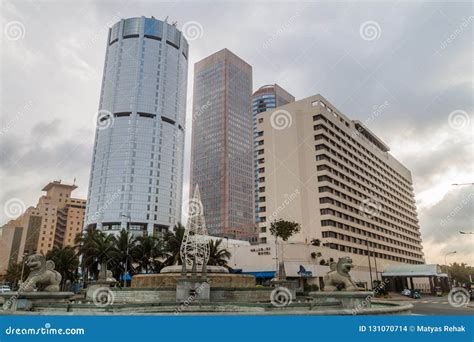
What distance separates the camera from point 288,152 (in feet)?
249

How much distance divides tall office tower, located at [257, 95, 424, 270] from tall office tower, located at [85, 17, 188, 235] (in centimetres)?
4668

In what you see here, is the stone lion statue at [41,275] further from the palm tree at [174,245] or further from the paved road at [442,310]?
the palm tree at [174,245]

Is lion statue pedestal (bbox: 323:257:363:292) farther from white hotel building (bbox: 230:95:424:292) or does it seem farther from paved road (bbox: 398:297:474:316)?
white hotel building (bbox: 230:95:424:292)

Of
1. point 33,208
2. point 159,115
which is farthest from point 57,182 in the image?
point 159,115

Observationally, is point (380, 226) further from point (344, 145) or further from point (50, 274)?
point (50, 274)

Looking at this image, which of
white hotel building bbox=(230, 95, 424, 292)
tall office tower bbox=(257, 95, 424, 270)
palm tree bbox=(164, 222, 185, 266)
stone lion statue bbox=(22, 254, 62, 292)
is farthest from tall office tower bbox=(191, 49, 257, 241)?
stone lion statue bbox=(22, 254, 62, 292)

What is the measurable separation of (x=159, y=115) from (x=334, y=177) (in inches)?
2729

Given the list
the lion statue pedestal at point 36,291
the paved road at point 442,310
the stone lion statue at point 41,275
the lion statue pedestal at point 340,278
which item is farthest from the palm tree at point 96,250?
the lion statue pedestal at point 340,278

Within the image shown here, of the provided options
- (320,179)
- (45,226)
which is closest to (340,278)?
(320,179)

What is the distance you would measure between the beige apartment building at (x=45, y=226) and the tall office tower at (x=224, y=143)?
2285 inches

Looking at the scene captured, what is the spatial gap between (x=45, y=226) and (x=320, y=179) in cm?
11710

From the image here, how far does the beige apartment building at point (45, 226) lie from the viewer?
130m

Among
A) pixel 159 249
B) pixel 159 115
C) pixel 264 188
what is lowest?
pixel 159 249

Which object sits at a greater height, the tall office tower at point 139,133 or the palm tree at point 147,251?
the tall office tower at point 139,133
